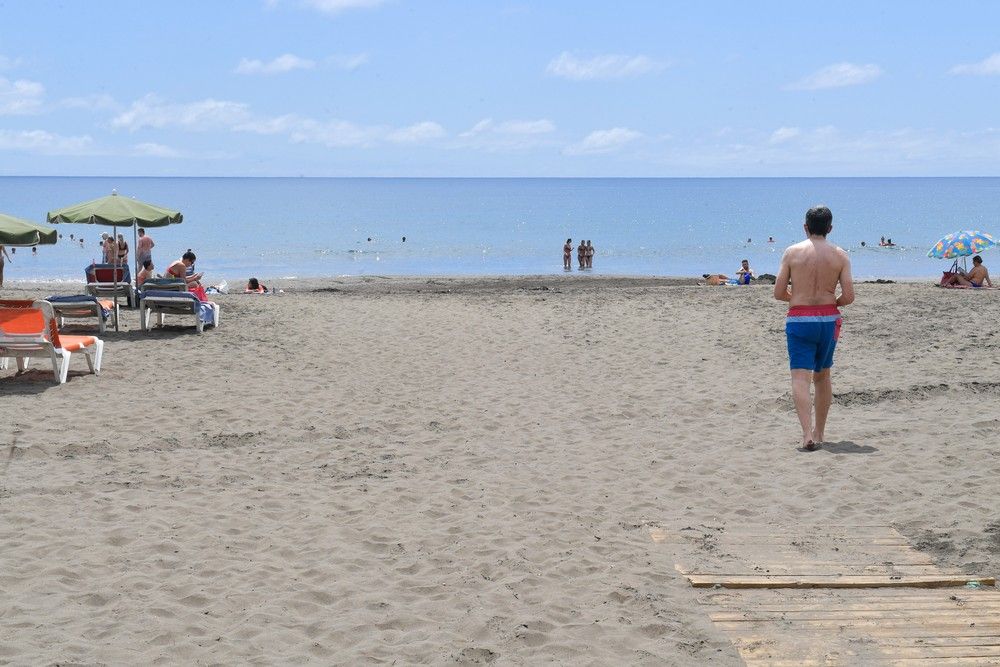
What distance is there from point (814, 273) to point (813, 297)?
171 mm

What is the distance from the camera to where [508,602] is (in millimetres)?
4520

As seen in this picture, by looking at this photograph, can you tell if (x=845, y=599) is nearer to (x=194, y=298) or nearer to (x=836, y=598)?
(x=836, y=598)

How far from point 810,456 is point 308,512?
142 inches

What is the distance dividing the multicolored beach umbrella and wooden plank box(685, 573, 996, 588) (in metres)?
16.2

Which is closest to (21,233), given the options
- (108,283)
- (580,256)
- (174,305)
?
(174,305)

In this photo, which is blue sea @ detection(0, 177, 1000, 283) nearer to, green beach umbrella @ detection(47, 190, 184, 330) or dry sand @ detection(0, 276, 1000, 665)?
green beach umbrella @ detection(47, 190, 184, 330)

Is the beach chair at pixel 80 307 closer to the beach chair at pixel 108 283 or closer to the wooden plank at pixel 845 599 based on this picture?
the beach chair at pixel 108 283

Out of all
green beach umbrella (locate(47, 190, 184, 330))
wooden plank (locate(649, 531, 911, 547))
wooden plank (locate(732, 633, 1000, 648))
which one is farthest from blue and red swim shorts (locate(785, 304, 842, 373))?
green beach umbrella (locate(47, 190, 184, 330))

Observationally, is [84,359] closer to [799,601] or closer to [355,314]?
[355,314]

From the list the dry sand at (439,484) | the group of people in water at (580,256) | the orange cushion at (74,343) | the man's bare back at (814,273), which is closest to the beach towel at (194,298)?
the dry sand at (439,484)

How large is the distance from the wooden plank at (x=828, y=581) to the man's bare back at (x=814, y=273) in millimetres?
2500

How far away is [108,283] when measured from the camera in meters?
14.6

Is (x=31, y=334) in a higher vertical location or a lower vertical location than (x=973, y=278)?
lower

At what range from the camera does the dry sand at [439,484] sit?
14.0 ft
